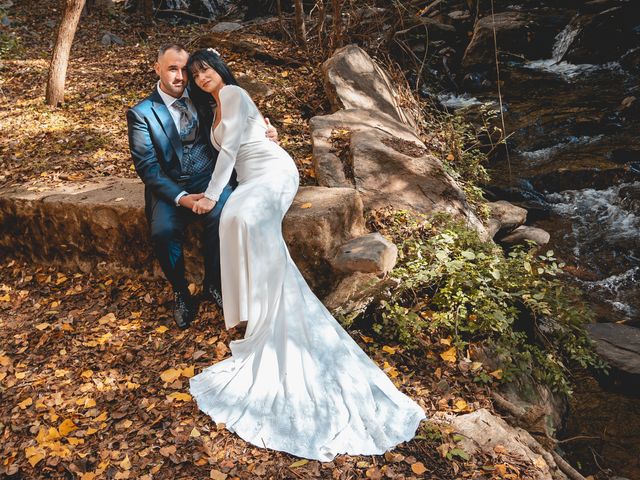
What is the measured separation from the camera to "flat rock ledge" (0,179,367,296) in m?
4.52

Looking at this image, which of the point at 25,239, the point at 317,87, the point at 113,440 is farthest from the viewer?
the point at 317,87

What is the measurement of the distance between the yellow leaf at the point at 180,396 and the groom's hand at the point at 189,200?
1425 mm

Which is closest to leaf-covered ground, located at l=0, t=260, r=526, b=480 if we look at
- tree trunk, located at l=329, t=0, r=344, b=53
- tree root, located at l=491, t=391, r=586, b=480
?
tree root, located at l=491, t=391, r=586, b=480

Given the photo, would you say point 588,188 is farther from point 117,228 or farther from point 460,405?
point 117,228

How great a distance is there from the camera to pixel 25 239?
5.55 m

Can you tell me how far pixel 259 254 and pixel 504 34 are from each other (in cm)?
1200

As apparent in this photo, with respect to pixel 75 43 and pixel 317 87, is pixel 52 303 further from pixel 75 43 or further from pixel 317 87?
pixel 75 43

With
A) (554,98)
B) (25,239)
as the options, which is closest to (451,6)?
(554,98)

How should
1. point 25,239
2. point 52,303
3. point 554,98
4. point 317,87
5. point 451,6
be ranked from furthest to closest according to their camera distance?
point 451,6, point 554,98, point 317,87, point 25,239, point 52,303

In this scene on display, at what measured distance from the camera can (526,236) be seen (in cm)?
694

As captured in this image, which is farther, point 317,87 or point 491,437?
point 317,87

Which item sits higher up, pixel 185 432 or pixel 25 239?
pixel 25 239

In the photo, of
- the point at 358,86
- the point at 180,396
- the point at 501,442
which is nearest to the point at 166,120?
the point at 180,396

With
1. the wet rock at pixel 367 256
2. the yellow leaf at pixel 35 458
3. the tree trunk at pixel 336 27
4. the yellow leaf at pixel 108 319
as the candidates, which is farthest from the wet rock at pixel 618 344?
the tree trunk at pixel 336 27
